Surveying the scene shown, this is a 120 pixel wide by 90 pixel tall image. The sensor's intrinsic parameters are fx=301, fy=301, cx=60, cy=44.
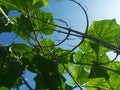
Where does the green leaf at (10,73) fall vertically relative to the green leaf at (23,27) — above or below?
below

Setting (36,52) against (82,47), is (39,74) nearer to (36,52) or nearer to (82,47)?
(36,52)

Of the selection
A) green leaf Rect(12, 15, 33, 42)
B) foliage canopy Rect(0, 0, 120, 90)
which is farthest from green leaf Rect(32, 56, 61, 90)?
green leaf Rect(12, 15, 33, 42)

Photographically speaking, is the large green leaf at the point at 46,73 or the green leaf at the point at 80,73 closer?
the large green leaf at the point at 46,73

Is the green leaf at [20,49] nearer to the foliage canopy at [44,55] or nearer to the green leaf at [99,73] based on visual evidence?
the foliage canopy at [44,55]

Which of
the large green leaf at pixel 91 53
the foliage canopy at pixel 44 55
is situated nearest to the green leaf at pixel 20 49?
the foliage canopy at pixel 44 55

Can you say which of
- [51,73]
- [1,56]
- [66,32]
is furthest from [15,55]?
[66,32]

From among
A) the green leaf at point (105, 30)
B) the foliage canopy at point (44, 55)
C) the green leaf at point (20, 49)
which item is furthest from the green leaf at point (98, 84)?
the green leaf at point (20, 49)

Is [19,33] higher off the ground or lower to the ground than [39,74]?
higher

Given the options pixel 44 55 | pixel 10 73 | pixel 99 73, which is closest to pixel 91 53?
pixel 99 73

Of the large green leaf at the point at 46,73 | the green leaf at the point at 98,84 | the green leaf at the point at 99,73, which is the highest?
the large green leaf at the point at 46,73

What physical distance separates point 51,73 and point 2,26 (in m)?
0.30

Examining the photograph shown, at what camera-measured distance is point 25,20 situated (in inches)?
46.6

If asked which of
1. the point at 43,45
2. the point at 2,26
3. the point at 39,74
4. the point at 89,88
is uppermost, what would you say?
the point at 2,26

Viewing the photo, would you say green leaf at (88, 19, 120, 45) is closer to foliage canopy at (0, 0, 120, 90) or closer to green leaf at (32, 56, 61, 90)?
foliage canopy at (0, 0, 120, 90)
